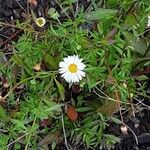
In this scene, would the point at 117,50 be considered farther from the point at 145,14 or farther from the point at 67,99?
the point at 67,99

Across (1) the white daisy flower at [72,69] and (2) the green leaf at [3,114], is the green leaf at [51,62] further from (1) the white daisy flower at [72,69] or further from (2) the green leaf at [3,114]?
(2) the green leaf at [3,114]

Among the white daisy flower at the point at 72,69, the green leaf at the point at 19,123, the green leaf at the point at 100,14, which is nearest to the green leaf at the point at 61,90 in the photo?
the white daisy flower at the point at 72,69

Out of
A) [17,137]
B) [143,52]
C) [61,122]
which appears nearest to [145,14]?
[143,52]

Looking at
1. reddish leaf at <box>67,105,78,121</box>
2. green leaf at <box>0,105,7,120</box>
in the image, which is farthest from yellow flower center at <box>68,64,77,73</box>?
green leaf at <box>0,105,7,120</box>

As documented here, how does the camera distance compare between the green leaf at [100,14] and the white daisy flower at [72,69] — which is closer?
the white daisy flower at [72,69]

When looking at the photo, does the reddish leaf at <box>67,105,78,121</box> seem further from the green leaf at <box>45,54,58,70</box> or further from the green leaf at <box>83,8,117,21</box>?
the green leaf at <box>83,8,117,21</box>
